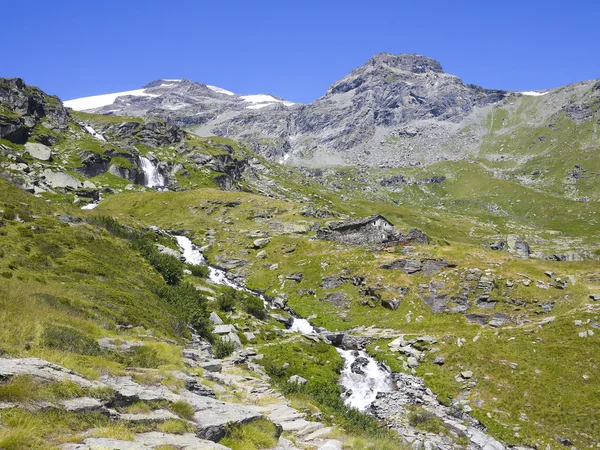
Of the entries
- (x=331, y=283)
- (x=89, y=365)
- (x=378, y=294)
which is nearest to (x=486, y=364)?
(x=378, y=294)

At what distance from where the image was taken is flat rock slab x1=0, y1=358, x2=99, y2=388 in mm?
→ 11859

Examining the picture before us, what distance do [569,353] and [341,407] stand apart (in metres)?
26.3

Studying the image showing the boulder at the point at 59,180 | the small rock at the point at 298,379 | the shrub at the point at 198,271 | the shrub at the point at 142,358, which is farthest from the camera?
the boulder at the point at 59,180

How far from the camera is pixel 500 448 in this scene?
30516mm

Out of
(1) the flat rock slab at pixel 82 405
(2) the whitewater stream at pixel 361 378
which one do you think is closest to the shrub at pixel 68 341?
(1) the flat rock slab at pixel 82 405

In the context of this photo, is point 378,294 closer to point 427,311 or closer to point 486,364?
point 427,311

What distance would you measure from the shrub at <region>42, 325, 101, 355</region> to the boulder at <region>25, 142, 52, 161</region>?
164 meters

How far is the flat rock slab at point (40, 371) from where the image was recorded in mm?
11859

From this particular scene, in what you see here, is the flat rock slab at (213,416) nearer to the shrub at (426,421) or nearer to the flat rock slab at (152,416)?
the flat rock slab at (152,416)

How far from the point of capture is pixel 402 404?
3669 centimetres

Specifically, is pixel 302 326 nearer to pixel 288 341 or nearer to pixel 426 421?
pixel 288 341

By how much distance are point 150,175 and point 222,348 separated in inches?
6480

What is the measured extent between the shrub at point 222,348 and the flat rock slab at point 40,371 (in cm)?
2270

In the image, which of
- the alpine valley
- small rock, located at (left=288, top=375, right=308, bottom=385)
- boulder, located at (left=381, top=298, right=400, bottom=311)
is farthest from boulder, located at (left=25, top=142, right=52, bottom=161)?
small rock, located at (left=288, top=375, right=308, bottom=385)
